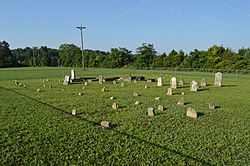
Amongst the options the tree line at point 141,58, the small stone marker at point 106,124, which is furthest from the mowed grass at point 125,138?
the tree line at point 141,58

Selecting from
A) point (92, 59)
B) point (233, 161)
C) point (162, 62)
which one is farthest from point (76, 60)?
point (233, 161)

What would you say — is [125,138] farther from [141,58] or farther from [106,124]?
[141,58]

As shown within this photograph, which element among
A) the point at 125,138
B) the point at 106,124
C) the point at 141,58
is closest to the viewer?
the point at 125,138

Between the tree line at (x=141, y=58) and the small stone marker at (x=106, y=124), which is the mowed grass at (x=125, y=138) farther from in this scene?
the tree line at (x=141, y=58)

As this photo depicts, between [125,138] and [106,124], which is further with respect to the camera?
[106,124]

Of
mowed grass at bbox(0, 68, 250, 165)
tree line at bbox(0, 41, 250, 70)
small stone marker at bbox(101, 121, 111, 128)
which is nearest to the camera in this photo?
mowed grass at bbox(0, 68, 250, 165)

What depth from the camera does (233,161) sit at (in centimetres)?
495

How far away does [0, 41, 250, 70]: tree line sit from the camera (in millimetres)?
54375

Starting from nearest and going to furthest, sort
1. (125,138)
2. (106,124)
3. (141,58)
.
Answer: (125,138)
(106,124)
(141,58)

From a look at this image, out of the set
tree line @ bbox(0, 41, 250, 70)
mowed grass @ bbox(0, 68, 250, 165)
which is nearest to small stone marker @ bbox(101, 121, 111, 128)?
mowed grass @ bbox(0, 68, 250, 165)

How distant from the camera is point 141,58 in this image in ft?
248

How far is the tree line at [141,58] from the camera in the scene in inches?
2141

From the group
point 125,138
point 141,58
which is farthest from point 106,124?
point 141,58

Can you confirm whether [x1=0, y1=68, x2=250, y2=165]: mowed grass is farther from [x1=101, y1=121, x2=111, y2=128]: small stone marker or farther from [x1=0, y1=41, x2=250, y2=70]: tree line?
[x1=0, y1=41, x2=250, y2=70]: tree line
